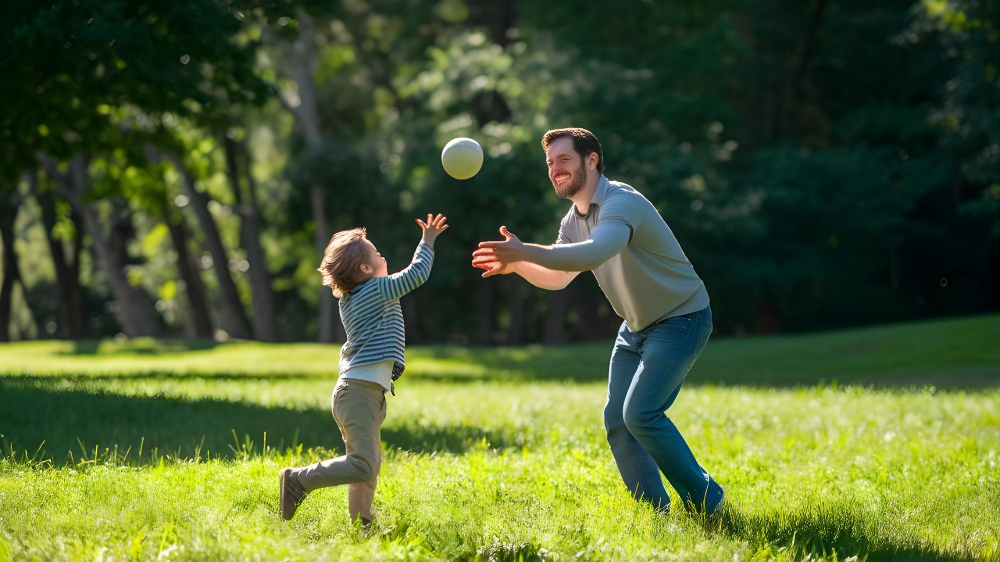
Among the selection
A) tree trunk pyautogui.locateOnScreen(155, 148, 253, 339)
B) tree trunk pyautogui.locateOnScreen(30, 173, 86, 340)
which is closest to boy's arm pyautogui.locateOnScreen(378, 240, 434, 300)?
tree trunk pyautogui.locateOnScreen(155, 148, 253, 339)

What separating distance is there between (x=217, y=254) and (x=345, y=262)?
29.8 m

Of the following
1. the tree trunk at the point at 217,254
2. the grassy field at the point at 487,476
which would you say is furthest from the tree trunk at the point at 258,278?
the grassy field at the point at 487,476

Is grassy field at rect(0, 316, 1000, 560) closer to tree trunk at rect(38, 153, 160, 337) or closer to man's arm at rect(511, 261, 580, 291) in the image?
man's arm at rect(511, 261, 580, 291)

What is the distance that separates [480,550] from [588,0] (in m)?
29.0

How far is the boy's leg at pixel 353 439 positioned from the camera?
5254 mm

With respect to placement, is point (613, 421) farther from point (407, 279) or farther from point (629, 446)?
point (407, 279)

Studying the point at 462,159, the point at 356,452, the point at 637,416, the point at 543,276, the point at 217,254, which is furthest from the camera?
the point at 217,254

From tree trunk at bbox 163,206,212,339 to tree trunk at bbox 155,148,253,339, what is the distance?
2.58 feet

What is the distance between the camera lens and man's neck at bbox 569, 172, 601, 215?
5.74 metres

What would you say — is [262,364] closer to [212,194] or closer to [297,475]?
[297,475]

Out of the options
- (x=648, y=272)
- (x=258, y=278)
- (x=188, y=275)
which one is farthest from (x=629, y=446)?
(x=188, y=275)

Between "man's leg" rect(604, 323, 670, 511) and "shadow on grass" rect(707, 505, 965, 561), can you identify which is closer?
"shadow on grass" rect(707, 505, 965, 561)

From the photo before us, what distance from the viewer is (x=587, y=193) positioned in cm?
576

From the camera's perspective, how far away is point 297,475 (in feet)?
17.4
